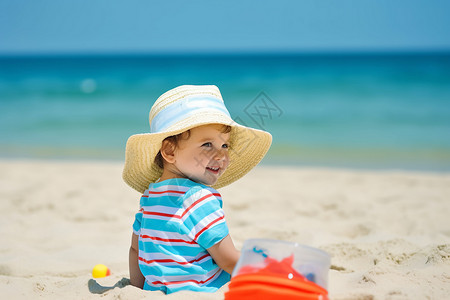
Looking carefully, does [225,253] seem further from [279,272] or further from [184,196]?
[279,272]

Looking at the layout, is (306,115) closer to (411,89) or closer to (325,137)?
(325,137)

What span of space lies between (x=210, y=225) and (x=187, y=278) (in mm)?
278

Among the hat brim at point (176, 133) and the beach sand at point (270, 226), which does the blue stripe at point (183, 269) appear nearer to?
the beach sand at point (270, 226)

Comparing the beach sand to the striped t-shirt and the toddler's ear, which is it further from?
the toddler's ear

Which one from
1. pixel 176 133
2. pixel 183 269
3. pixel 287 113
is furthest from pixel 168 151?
pixel 287 113

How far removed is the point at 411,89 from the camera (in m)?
14.7

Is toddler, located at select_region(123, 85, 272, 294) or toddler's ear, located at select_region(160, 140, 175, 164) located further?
toddler's ear, located at select_region(160, 140, 175, 164)

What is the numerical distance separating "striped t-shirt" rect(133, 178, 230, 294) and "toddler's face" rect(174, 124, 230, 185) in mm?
69

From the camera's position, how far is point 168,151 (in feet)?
7.16

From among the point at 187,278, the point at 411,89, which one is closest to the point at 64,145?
the point at 187,278

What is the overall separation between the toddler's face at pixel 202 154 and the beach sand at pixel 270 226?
0.54 meters

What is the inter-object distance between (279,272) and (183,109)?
2.97 ft

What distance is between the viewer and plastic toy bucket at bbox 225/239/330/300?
1499mm

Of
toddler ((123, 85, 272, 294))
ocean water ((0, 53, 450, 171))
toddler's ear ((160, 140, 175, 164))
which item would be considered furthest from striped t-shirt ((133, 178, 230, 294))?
ocean water ((0, 53, 450, 171))
